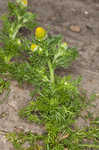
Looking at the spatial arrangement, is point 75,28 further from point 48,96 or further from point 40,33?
point 48,96

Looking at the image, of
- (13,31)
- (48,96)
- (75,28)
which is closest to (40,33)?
(13,31)

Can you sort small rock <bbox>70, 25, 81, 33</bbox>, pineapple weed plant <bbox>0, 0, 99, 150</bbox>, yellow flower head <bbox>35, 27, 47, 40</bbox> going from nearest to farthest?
1. pineapple weed plant <bbox>0, 0, 99, 150</bbox>
2. yellow flower head <bbox>35, 27, 47, 40</bbox>
3. small rock <bbox>70, 25, 81, 33</bbox>

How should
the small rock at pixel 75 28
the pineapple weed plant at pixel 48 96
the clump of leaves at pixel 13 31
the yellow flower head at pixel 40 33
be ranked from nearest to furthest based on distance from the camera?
the pineapple weed plant at pixel 48 96 < the yellow flower head at pixel 40 33 < the clump of leaves at pixel 13 31 < the small rock at pixel 75 28

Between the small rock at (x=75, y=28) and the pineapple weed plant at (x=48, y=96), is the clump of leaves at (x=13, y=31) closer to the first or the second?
the pineapple weed plant at (x=48, y=96)

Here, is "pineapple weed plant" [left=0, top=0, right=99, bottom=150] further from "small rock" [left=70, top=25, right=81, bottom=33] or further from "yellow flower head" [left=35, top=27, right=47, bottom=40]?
"small rock" [left=70, top=25, right=81, bottom=33]

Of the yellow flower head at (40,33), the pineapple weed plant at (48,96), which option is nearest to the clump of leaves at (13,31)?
the pineapple weed plant at (48,96)

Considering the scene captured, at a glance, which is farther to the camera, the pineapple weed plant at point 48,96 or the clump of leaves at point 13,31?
the clump of leaves at point 13,31

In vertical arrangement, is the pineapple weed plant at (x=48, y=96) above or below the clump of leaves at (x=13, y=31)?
below

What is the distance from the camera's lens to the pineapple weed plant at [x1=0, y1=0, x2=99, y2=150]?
2.21 meters

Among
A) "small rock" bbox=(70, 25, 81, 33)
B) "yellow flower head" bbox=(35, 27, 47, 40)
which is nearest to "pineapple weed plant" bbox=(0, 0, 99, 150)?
"yellow flower head" bbox=(35, 27, 47, 40)

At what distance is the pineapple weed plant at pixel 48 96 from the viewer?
7.24 ft

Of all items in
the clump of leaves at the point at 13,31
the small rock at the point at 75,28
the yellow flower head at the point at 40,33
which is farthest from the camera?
the small rock at the point at 75,28

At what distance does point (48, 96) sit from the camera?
2410 mm

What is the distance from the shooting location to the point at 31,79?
8.38 ft
